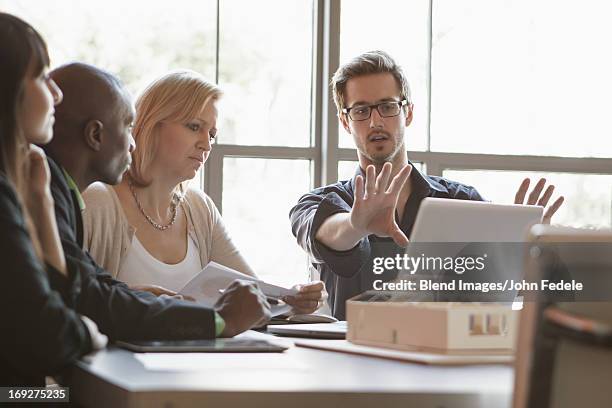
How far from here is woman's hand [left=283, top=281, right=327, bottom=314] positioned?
270 centimetres

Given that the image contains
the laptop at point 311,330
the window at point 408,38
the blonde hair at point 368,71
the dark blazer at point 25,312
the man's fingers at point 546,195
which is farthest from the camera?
the window at point 408,38

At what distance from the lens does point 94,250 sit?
2814 millimetres

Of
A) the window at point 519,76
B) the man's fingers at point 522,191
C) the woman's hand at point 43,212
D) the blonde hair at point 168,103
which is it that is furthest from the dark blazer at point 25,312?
the window at point 519,76

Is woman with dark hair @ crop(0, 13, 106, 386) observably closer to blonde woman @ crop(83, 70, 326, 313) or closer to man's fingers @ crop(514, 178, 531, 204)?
blonde woman @ crop(83, 70, 326, 313)

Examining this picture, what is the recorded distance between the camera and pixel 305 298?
2.71 meters

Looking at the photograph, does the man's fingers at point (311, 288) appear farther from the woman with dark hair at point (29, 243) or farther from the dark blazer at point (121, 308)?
the woman with dark hair at point (29, 243)

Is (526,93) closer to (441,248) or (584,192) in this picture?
(584,192)

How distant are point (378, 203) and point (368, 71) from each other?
40.3 inches

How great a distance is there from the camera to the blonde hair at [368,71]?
3656mm

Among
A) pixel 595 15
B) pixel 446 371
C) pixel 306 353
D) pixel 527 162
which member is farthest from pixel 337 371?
pixel 595 15

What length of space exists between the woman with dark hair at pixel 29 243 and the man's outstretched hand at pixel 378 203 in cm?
109

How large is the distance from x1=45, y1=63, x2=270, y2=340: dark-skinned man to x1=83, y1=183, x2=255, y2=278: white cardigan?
1.76 ft

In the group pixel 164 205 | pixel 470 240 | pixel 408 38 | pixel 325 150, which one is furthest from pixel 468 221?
pixel 408 38

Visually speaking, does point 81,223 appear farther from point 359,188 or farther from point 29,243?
point 359,188
